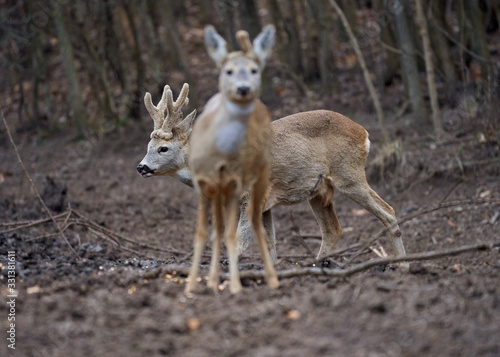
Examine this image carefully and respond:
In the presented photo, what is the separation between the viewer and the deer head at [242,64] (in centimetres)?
461

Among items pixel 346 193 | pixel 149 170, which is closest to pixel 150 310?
pixel 149 170

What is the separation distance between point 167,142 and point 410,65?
21.2 ft

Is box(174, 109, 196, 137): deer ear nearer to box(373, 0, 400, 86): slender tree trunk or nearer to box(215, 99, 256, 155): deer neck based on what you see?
box(215, 99, 256, 155): deer neck

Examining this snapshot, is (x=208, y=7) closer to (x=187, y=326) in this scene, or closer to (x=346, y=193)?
(x=346, y=193)

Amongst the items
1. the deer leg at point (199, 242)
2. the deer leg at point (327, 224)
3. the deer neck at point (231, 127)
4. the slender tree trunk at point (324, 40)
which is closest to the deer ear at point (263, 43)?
the deer neck at point (231, 127)

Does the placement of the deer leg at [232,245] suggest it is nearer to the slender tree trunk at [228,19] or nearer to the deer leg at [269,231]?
the deer leg at [269,231]

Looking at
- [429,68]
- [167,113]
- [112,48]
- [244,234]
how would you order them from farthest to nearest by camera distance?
[112,48] → [429,68] → [167,113] → [244,234]

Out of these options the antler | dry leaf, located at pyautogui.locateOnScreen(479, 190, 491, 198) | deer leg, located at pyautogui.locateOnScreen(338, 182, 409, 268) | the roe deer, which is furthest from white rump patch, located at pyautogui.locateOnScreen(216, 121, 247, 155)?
dry leaf, located at pyautogui.locateOnScreen(479, 190, 491, 198)

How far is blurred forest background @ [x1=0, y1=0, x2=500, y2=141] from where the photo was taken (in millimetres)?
13305

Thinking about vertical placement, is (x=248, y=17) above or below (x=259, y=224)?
above

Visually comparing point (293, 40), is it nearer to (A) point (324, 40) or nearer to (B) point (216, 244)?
(A) point (324, 40)

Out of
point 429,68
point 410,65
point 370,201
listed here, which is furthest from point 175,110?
point 410,65

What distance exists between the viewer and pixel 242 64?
15.5 ft

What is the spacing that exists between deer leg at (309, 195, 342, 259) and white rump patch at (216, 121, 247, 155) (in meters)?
3.42
